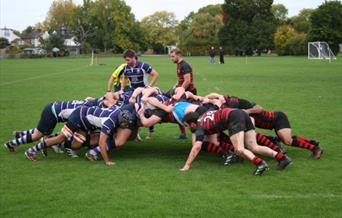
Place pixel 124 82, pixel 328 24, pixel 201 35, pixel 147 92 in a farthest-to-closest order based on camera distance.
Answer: pixel 201 35 < pixel 328 24 < pixel 124 82 < pixel 147 92

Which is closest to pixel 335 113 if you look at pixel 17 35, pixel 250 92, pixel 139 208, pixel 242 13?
pixel 250 92

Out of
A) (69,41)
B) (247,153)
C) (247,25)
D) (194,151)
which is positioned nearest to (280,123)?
(247,153)

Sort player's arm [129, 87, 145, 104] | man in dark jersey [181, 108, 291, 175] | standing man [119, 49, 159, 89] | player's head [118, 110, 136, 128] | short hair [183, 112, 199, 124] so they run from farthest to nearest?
standing man [119, 49, 159, 89] < player's arm [129, 87, 145, 104] < player's head [118, 110, 136, 128] < short hair [183, 112, 199, 124] < man in dark jersey [181, 108, 291, 175]

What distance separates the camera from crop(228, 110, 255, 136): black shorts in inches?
302

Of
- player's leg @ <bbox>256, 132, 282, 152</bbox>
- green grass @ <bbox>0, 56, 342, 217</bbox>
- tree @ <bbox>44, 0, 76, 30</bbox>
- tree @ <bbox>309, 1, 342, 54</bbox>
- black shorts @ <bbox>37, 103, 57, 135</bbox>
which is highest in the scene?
tree @ <bbox>44, 0, 76, 30</bbox>

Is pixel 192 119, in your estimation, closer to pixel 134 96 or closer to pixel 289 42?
pixel 134 96

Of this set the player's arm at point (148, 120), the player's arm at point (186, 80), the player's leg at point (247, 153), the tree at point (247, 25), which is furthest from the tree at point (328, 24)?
the player's leg at point (247, 153)

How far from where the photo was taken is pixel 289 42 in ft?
280

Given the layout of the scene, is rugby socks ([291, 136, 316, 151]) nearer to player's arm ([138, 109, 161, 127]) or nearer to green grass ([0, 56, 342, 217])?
green grass ([0, 56, 342, 217])

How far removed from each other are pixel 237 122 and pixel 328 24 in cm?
7419

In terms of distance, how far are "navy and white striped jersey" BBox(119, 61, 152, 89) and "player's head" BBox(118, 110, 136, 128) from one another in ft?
7.17

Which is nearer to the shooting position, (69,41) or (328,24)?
(328,24)

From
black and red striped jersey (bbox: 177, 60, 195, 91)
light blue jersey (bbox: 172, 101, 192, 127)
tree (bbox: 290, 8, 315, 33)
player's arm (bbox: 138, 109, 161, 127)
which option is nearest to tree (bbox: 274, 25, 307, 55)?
tree (bbox: 290, 8, 315, 33)

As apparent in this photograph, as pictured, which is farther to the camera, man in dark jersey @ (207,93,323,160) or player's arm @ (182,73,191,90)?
player's arm @ (182,73,191,90)
